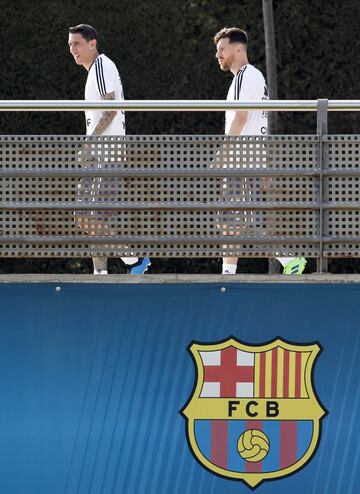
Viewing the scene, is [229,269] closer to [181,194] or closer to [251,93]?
[181,194]

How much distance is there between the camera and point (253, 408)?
725 cm

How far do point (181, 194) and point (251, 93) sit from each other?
1.56 m

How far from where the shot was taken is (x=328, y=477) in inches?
285

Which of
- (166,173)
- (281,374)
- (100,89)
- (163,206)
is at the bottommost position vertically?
(281,374)

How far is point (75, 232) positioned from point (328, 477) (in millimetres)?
1827

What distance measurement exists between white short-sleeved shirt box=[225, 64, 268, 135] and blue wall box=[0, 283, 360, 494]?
1.58 meters

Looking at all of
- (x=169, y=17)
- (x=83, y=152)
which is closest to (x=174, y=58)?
(x=169, y=17)

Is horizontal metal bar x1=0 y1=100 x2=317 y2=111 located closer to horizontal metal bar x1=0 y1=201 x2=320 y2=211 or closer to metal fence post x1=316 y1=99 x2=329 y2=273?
metal fence post x1=316 y1=99 x2=329 y2=273

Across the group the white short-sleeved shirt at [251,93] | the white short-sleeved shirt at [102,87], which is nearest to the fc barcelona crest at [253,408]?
the white short-sleeved shirt at [251,93]

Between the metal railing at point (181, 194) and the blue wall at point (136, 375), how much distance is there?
219 millimetres

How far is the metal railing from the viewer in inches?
283

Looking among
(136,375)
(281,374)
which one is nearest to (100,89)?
(136,375)

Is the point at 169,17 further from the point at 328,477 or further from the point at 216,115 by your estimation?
the point at 328,477

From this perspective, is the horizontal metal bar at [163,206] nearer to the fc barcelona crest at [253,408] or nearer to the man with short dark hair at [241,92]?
the fc barcelona crest at [253,408]
